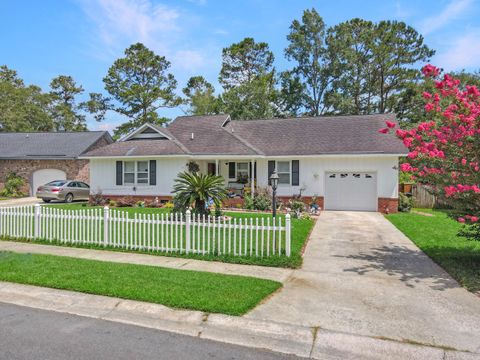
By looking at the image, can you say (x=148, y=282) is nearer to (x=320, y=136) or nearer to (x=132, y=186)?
(x=132, y=186)

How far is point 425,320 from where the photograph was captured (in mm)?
4816

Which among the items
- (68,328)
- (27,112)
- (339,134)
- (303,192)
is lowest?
(68,328)

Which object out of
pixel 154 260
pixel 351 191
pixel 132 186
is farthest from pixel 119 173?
pixel 154 260

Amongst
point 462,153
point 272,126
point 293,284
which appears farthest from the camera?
point 272,126

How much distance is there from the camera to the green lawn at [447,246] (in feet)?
22.6

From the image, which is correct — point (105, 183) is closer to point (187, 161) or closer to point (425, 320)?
point (187, 161)

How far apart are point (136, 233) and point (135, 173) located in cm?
1113

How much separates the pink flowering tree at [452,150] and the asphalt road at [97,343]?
5.24m

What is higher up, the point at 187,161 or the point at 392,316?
the point at 187,161

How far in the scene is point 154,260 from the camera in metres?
8.02

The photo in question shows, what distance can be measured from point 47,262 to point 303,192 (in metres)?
13.8

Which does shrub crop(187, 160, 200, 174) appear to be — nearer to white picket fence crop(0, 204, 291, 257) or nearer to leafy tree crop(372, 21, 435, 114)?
white picket fence crop(0, 204, 291, 257)

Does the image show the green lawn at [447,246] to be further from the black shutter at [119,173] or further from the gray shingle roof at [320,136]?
the black shutter at [119,173]

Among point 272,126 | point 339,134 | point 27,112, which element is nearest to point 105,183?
point 272,126
